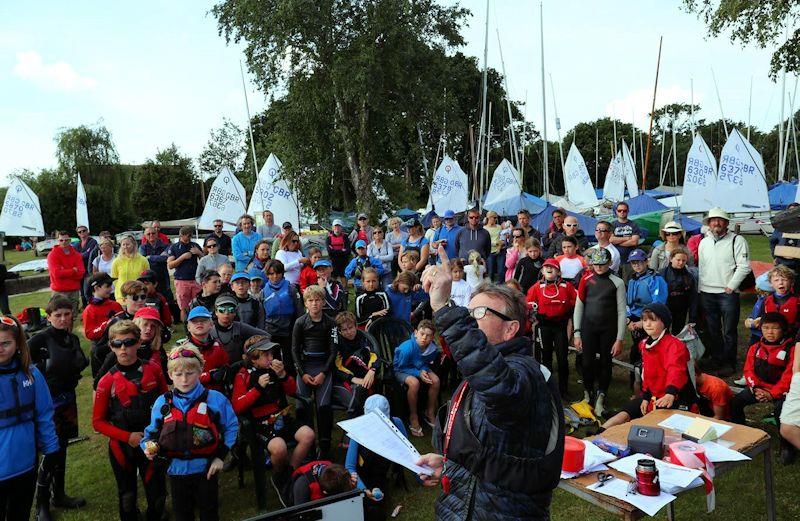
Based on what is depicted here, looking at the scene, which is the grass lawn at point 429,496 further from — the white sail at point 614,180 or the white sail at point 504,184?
the white sail at point 614,180

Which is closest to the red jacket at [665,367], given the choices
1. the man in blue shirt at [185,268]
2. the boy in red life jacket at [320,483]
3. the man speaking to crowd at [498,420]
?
the boy in red life jacket at [320,483]

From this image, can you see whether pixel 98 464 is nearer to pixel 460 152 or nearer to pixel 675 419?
pixel 675 419

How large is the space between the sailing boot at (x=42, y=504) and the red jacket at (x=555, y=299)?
4.95 meters

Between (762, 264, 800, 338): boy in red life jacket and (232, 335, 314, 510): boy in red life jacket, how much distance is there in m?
4.88

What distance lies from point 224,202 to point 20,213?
343 inches

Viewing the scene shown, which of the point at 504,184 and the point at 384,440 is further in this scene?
the point at 504,184

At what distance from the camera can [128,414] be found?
3.89 metres

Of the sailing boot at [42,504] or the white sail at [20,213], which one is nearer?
the sailing boot at [42,504]

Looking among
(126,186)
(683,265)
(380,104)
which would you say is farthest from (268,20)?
(126,186)

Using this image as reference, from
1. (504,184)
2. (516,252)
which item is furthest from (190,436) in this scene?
(504,184)

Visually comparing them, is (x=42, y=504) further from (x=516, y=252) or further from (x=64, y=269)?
(x=516, y=252)

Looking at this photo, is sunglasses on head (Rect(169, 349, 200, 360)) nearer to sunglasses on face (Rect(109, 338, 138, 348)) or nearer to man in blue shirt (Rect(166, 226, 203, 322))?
sunglasses on face (Rect(109, 338, 138, 348))

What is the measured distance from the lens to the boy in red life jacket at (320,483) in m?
3.77

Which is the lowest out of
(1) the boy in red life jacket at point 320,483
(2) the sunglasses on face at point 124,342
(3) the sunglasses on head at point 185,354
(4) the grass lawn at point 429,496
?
(4) the grass lawn at point 429,496
